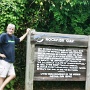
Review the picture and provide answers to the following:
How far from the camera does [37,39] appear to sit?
23.8 feet

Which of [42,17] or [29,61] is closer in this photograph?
[29,61]

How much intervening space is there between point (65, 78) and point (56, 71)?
30 cm

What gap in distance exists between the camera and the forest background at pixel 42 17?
24.3ft

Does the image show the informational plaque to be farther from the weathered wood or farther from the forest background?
the forest background

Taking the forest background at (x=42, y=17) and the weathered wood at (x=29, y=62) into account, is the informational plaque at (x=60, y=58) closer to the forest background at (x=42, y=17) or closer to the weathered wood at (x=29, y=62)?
the weathered wood at (x=29, y=62)

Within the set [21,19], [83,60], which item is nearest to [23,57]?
[21,19]

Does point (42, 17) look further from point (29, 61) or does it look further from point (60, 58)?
point (29, 61)

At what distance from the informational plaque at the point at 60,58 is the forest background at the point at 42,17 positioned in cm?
61

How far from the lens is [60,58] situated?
294 inches

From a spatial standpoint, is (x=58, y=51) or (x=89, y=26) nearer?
(x=58, y=51)

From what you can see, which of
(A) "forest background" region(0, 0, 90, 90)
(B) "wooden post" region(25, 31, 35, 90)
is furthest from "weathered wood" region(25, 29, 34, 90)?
(A) "forest background" region(0, 0, 90, 90)

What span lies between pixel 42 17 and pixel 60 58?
4.55ft

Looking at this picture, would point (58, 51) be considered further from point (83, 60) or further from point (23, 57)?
point (23, 57)

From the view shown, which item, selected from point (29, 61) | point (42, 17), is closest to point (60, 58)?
point (29, 61)
